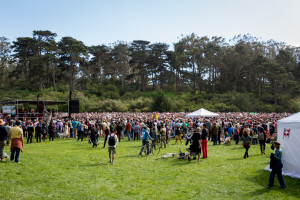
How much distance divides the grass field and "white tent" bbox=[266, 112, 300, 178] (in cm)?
48

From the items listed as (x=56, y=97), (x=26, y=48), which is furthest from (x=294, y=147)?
(x=26, y=48)

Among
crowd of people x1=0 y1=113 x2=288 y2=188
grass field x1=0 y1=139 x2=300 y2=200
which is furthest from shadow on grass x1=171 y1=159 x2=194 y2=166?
crowd of people x1=0 y1=113 x2=288 y2=188

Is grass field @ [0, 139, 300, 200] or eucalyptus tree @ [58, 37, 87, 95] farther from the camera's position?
eucalyptus tree @ [58, 37, 87, 95]

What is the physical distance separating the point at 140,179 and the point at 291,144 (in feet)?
16.8

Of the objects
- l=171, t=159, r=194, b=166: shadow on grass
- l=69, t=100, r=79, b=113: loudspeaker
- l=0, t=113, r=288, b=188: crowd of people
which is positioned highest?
l=69, t=100, r=79, b=113: loudspeaker

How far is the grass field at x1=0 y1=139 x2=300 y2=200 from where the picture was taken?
607 cm

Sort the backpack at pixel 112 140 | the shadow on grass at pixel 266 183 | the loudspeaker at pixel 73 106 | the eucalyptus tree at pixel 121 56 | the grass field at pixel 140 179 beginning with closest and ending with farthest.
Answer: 1. the grass field at pixel 140 179
2. the shadow on grass at pixel 266 183
3. the backpack at pixel 112 140
4. the loudspeaker at pixel 73 106
5. the eucalyptus tree at pixel 121 56

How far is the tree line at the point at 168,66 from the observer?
1966 inches

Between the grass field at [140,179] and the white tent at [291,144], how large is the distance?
1.58 feet

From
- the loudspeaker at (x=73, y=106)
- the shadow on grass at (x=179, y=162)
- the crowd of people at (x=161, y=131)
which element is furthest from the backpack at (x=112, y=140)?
the loudspeaker at (x=73, y=106)

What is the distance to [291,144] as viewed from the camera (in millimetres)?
7883

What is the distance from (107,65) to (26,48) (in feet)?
64.5

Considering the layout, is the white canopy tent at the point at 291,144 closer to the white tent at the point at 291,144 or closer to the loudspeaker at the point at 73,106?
the white tent at the point at 291,144

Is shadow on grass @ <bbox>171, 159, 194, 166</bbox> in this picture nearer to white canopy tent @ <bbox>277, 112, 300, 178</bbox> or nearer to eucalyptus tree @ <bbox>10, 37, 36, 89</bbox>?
white canopy tent @ <bbox>277, 112, 300, 178</bbox>
